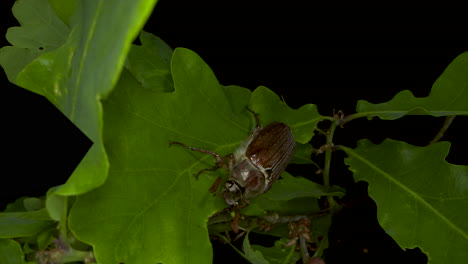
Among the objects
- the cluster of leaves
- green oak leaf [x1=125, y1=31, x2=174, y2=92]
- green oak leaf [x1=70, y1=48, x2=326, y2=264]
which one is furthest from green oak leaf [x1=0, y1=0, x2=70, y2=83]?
green oak leaf [x1=70, y1=48, x2=326, y2=264]

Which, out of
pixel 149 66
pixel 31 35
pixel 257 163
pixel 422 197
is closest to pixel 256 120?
pixel 257 163

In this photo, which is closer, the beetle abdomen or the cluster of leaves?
the cluster of leaves

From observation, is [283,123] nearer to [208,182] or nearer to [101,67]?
[208,182]

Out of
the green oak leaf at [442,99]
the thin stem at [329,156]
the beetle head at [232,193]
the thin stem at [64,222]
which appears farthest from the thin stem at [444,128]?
the thin stem at [64,222]

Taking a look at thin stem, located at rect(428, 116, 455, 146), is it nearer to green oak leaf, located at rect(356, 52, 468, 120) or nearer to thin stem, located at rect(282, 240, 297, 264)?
green oak leaf, located at rect(356, 52, 468, 120)

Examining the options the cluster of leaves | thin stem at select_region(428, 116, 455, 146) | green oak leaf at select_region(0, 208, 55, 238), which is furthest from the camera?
thin stem at select_region(428, 116, 455, 146)

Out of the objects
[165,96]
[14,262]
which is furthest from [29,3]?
[14,262]

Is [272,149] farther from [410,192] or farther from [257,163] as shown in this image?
[410,192]

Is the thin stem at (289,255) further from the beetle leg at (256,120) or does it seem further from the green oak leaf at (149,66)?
the green oak leaf at (149,66)
